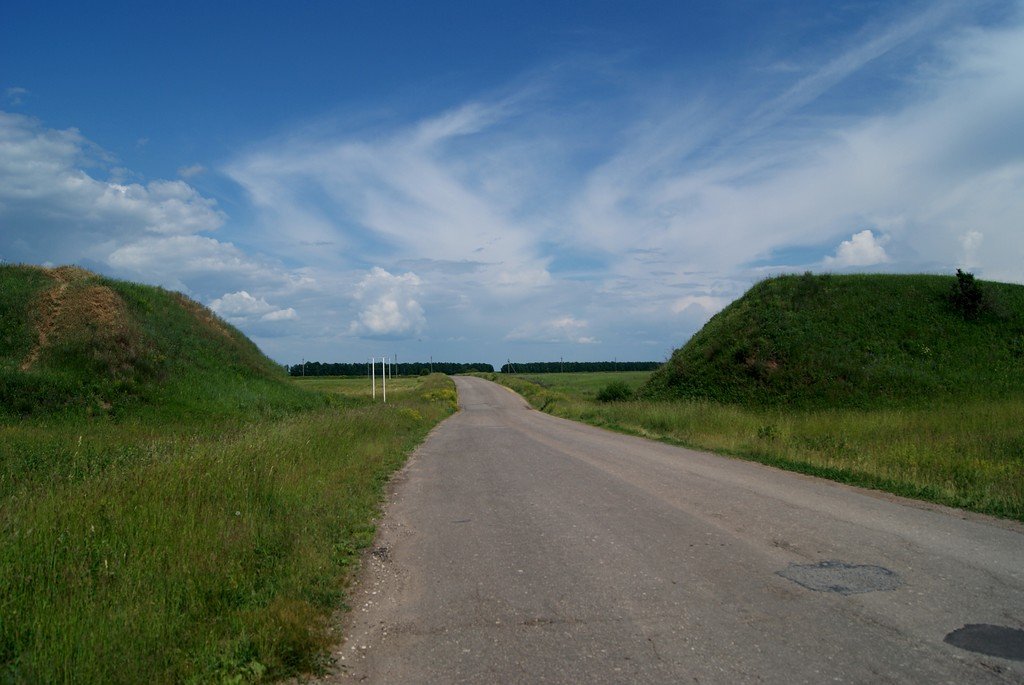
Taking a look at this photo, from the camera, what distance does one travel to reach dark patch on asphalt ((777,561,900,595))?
5.67 m

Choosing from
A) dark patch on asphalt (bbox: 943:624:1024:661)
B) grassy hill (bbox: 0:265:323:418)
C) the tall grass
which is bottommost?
dark patch on asphalt (bbox: 943:624:1024:661)

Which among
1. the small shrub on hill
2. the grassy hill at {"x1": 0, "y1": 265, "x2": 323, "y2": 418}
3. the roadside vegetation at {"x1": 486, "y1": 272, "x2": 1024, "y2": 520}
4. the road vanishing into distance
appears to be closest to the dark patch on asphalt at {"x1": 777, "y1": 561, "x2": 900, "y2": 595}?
the road vanishing into distance

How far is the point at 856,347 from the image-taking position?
32.9 m

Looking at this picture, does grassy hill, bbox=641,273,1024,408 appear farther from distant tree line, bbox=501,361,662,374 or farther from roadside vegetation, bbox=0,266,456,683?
distant tree line, bbox=501,361,662,374

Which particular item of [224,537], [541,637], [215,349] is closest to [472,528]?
[224,537]

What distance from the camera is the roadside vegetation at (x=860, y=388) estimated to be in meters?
13.6

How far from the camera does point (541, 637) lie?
4.75 m

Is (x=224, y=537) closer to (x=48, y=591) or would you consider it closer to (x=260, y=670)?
(x=48, y=591)

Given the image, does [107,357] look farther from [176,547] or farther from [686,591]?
[686,591]

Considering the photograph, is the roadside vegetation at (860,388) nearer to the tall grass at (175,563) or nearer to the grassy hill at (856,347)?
the grassy hill at (856,347)

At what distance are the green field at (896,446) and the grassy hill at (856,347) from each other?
334cm

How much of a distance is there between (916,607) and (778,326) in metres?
33.1

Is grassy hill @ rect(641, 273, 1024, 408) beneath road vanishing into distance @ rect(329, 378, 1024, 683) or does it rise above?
above

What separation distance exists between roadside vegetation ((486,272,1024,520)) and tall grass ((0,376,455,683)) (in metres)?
9.29
